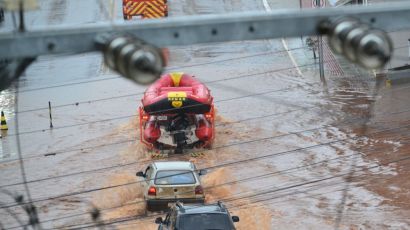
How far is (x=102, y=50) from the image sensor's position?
20.9 ft

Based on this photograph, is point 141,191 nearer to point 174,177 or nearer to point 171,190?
point 174,177

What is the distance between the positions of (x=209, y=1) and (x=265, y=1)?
3091 millimetres

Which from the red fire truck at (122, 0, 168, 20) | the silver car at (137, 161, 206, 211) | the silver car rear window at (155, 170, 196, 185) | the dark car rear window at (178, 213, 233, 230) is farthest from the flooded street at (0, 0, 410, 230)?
the dark car rear window at (178, 213, 233, 230)

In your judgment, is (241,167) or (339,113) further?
(339,113)

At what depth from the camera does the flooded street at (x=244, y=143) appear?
1820 cm

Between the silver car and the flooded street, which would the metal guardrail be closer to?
the flooded street

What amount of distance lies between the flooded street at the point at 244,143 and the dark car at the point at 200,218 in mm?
2284

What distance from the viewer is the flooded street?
18.2m

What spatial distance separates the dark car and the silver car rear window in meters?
2.47

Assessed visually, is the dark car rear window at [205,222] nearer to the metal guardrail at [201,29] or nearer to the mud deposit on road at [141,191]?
the mud deposit on road at [141,191]

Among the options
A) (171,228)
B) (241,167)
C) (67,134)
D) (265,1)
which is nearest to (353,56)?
(171,228)

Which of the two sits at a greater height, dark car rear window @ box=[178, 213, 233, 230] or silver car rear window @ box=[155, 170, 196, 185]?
dark car rear window @ box=[178, 213, 233, 230]

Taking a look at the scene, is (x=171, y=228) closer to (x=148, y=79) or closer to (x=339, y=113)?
(x=148, y=79)

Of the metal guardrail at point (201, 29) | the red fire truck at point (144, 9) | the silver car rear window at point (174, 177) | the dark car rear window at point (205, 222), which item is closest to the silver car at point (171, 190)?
the silver car rear window at point (174, 177)
